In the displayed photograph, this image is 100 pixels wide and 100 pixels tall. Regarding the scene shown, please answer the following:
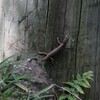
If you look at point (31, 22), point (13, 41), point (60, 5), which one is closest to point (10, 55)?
point (13, 41)

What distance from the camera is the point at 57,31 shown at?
391 centimetres

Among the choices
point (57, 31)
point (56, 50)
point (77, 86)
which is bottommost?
point (77, 86)

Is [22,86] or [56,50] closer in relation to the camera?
[22,86]

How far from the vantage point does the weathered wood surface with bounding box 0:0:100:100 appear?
3836 mm

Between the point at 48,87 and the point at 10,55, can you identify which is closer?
the point at 48,87

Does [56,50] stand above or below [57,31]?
below

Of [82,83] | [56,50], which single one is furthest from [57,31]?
[82,83]

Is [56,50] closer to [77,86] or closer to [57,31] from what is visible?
[57,31]

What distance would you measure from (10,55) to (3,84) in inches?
14.3

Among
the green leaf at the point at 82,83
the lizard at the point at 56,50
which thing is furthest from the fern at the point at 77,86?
the lizard at the point at 56,50

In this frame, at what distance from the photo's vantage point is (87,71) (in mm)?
3914

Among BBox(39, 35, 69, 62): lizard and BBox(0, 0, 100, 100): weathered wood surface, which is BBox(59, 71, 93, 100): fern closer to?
BBox(0, 0, 100, 100): weathered wood surface

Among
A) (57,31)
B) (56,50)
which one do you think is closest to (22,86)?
(56,50)

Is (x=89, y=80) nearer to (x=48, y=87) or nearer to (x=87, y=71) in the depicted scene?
(x=87, y=71)
